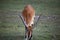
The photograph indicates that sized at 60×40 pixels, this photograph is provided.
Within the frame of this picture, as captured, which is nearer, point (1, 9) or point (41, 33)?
point (41, 33)

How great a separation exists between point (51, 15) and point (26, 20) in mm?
707

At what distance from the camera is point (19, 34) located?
1886 mm

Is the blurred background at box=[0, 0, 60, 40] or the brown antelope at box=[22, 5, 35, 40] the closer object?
the brown antelope at box=[22, 5, 35, 40]

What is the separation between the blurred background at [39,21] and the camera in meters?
1.88

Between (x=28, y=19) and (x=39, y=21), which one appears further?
(x=39, y=21)

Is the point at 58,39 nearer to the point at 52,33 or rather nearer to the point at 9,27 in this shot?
the point at 52,33

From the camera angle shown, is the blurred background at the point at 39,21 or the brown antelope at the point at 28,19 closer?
the brown antelope at the point at 28,19

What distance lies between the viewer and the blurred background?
1.88 meters

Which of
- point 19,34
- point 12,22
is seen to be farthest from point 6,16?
point 19,34

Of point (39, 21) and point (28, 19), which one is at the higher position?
point (28, 19)

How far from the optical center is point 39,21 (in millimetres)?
2143

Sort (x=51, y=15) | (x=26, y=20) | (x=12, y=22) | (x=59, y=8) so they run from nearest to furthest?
(x=26, y=20) < (x=12, y=22) < (x=51, y=15) < (x=59, y=8)

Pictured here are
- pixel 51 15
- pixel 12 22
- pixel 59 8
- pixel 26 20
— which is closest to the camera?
pixel 26 20

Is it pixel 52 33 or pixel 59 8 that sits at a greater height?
pixel 59 8
